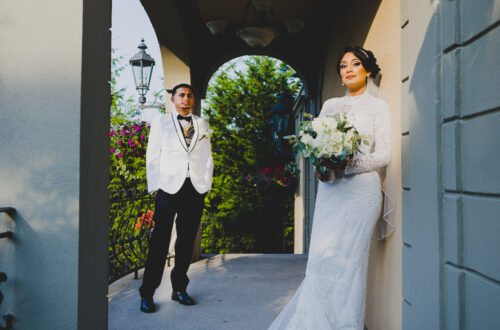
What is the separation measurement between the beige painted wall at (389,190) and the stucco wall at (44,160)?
1937 mm

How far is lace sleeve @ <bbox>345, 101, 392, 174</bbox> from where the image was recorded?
2228 millimetres

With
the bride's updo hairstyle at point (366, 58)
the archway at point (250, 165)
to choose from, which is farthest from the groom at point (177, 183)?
the archway at point (250, 165)

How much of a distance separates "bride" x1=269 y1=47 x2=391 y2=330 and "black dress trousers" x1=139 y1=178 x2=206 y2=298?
1260 mm

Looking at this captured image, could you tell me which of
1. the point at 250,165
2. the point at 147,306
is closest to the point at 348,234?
the point at 147,306

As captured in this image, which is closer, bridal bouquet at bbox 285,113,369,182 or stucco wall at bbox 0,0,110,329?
stucco wall at bbox 0,0,110,329

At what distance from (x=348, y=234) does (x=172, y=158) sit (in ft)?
5.77

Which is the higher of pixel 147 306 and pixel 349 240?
pixel 349 240

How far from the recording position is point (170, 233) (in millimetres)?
3229

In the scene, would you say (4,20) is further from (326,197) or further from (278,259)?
(278,259)

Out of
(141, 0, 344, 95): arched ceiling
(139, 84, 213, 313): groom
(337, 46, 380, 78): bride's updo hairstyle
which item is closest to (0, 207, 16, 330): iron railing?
(139, 84, 213, 313): groom

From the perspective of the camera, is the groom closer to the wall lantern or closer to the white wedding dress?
the white wedding dress

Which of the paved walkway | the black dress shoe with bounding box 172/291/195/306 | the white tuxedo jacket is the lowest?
the paved walkway

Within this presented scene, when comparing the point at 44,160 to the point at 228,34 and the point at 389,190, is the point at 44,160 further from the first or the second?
the point at 228,34

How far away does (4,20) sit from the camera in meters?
1.88
